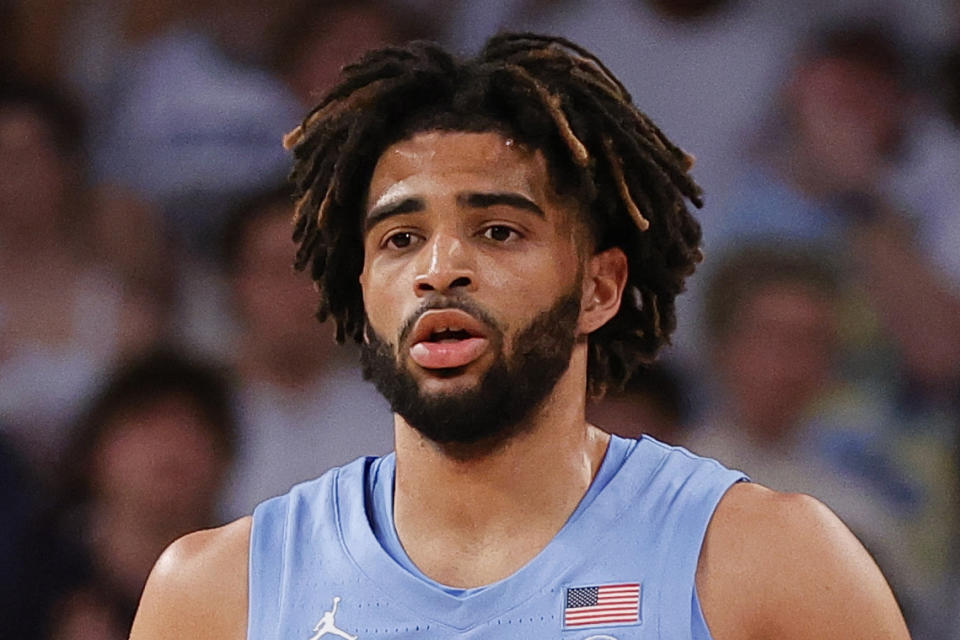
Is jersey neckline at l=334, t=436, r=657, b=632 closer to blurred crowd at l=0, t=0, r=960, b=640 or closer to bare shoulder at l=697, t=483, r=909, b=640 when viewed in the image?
bare shoulder at l=697, t=483, r=909, b=640

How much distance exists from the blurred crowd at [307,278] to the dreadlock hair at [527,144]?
1.05 m

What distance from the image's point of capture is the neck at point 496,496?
2.26 metres

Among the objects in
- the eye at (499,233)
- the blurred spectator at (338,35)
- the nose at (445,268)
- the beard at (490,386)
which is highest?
the blurred spectator at (338,35)

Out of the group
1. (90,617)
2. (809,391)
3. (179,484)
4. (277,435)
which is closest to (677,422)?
(809,391)

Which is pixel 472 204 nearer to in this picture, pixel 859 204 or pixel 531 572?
pixel 531 572

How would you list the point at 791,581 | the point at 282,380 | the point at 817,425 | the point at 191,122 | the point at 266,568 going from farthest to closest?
the point at 191,122, the point at 282,380, the point at 817,425, the point at 266,568, the point at 791,581

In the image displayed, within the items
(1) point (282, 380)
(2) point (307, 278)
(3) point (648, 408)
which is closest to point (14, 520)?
(1) point (282, 380)

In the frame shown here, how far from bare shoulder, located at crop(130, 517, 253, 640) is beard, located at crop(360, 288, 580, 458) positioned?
355 mm

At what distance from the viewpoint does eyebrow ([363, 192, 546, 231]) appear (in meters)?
2.21

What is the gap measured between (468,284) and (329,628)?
0.51 meters

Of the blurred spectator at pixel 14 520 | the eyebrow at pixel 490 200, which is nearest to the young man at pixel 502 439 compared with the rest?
the eyebrow at pixel 490 200

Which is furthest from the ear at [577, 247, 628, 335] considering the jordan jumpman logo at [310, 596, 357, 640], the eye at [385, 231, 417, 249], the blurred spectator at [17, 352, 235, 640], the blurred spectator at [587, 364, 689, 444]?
the blurred spectator at [17, 352, 235, 640]

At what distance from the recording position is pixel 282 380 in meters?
3.57

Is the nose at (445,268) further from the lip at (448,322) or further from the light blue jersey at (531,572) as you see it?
the light blue jersey at (531,572)
